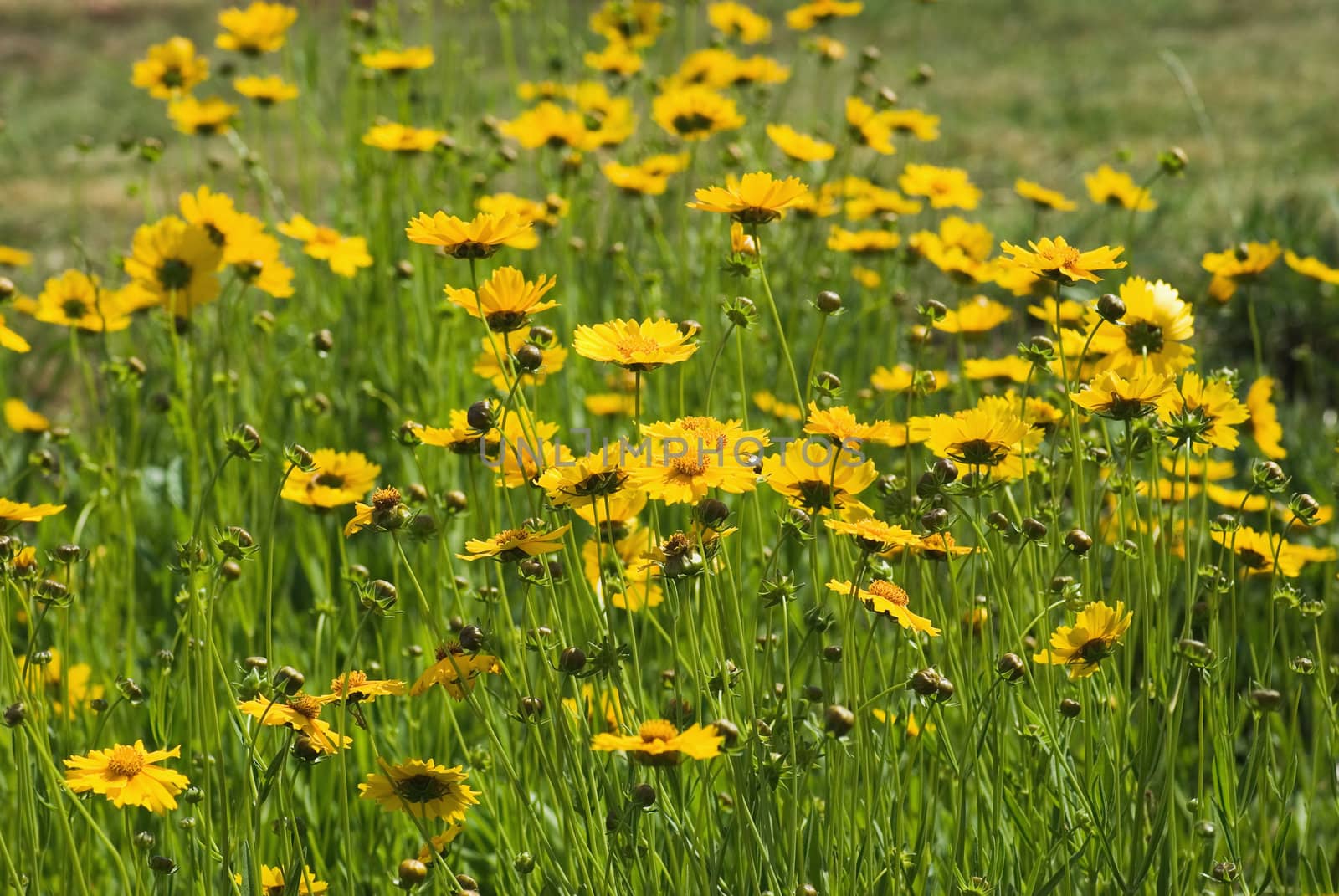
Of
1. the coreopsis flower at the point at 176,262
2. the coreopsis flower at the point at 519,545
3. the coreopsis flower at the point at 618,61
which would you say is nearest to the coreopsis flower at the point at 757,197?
the coreopsis flower at the point at 519,545

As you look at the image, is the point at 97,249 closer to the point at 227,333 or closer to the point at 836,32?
the point at 227,333

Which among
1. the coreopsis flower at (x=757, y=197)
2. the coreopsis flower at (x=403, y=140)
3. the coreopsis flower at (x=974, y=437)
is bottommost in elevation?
the coreopsis flower at (x=974, y=437)

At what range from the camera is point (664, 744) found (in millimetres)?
1036

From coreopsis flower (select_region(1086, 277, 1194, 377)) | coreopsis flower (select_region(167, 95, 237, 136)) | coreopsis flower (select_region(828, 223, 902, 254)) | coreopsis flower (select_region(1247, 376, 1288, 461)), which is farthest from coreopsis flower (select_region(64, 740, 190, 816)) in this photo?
coreopsis flower (select_region(167, 95, 237, 136))

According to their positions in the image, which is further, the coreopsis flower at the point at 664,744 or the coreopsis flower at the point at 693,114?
the coreopsis flower at the point at 693,114

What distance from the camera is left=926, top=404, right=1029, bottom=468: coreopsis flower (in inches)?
49.6

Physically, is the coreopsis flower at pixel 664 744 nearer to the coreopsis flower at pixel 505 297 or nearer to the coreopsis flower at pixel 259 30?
the coreopsis flower at pixel 505 297

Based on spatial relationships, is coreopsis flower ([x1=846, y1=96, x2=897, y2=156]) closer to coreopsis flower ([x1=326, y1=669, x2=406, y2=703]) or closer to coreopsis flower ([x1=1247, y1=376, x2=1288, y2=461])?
coreopsis flower ([x1=1247, y1=376, x2=1288, y2=461])

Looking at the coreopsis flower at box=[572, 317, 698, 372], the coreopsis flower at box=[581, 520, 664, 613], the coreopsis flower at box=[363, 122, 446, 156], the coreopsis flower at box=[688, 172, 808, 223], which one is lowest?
the coreopsis flower at box=[581, 520, 664, 613]

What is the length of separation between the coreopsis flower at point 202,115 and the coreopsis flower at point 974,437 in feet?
5.85

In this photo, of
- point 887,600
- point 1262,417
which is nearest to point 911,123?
point 1262,417

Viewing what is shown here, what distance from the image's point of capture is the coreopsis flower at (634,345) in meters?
1.20

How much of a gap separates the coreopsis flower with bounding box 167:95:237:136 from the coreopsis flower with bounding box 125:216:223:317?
31.4 inches

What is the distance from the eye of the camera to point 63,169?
571 cm
